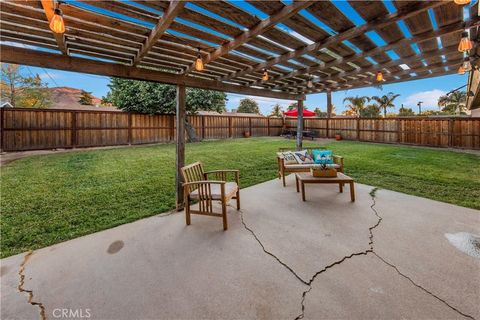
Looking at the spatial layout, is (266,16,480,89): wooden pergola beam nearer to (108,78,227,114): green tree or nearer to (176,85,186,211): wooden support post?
(176,85,186,211): wooden support post

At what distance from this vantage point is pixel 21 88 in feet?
51.1

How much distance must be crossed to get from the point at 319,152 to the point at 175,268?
3712 millimetres

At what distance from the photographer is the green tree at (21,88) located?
14820 mm

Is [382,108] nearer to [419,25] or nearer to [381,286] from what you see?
[419,25]

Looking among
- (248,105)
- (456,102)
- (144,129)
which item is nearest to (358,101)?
(456,102)

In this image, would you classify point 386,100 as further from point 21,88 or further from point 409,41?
point 21,88

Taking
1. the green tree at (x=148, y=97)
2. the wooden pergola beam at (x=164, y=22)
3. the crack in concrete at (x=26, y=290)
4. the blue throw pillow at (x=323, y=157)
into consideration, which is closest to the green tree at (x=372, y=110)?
the green tree at (x=148, y=97)

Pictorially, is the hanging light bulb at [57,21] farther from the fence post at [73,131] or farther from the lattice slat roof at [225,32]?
the fence post at [73,131]

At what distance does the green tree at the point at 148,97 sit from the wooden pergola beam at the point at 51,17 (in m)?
9.00

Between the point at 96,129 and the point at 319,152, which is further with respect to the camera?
the point at 96,129

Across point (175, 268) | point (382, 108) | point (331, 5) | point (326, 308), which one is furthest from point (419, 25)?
point (382, 108)

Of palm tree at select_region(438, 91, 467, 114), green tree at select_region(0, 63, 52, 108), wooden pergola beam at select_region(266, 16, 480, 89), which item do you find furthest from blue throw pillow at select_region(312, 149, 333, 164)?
palm tree at select_region(438, 91, 467, 114)

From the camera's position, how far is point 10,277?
6.21ft

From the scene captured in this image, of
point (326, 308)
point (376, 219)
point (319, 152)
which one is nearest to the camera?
point (326, 308)
